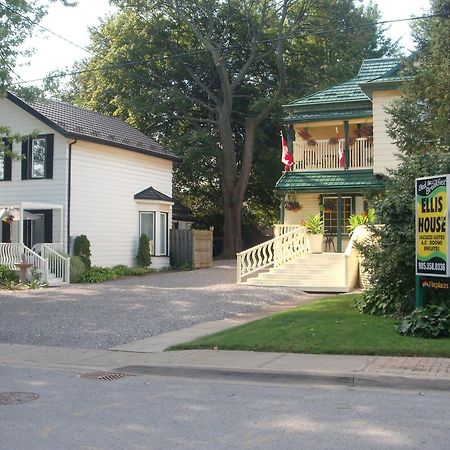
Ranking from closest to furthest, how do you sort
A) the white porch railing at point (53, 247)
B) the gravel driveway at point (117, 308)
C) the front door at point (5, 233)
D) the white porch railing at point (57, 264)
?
the gravel driveway at point (117, 308)
the white porch railing at point (57, 264)
the white porch railing at point (53, 247)
the front door at point (5, 233)

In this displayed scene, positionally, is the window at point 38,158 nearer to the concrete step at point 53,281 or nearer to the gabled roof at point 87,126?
the gabled roof at point 87,126

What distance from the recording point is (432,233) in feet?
35.0

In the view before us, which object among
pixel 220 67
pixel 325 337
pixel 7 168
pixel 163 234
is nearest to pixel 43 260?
pixel 7 168

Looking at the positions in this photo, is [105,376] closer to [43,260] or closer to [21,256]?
[43,260]

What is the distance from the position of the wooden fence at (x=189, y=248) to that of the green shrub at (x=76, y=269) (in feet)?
21.6

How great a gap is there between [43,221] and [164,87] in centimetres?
1644

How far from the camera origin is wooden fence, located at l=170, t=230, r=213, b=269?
2911cm

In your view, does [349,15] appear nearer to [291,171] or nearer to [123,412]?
[291,171]

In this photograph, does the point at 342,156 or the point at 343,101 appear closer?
the point at 342,156

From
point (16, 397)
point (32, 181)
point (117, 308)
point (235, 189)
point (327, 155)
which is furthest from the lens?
point (235, 189)

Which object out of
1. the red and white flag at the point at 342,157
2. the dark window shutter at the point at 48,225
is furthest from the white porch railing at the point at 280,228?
the dark window shutter at the point at 48,225

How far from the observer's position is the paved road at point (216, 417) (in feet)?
19.1

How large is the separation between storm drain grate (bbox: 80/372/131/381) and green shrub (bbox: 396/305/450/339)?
15.1ft

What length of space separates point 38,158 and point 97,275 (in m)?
5.30
